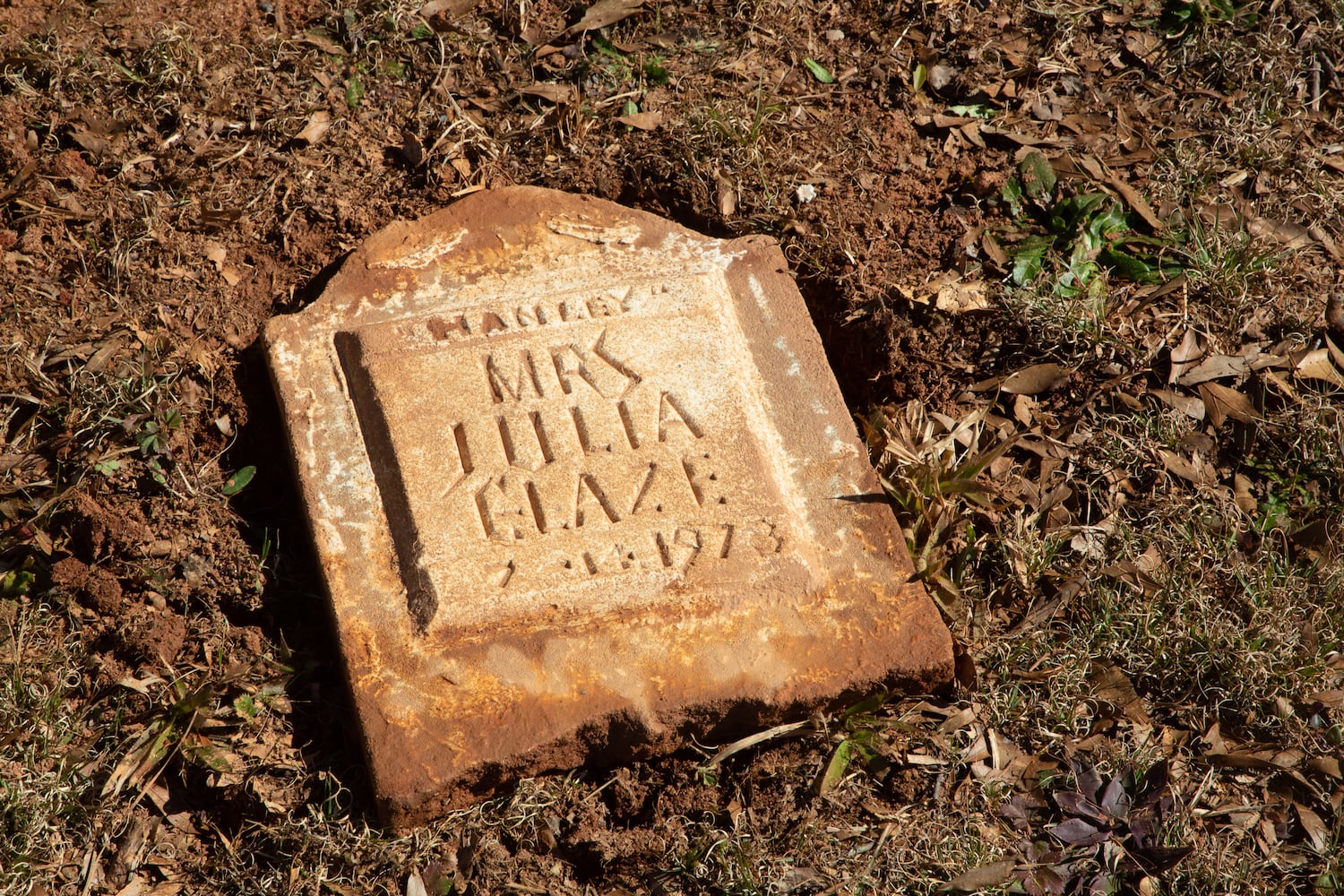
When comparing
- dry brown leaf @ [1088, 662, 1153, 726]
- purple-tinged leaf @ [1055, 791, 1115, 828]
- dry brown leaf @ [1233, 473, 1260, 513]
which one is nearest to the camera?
purple-tinged leaf @ [1055, 791, 1115, 828]

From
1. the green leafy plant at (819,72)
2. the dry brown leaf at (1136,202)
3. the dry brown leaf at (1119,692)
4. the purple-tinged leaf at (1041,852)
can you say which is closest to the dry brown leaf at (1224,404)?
the dry brown leaf at (1136,202)

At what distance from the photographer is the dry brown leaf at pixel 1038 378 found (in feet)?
8.27

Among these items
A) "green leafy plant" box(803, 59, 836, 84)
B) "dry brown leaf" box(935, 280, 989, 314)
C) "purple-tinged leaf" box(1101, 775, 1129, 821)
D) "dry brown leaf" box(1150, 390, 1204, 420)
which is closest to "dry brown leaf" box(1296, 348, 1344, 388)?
"dry brown leaf" box(1150, 390, 1204, 420)

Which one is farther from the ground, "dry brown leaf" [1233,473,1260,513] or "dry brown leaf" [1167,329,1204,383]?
"dry brown leaf" [1167,329,1204,383]

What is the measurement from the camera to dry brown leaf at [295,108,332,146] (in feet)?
9.00

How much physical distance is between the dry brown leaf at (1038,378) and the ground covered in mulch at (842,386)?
1cm

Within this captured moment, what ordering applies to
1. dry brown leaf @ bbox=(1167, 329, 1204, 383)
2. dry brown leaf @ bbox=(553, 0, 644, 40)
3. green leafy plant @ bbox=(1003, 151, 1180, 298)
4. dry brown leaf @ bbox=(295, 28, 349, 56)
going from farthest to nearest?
dry brown leaf @ bbox=(553, 0, 644, 40)
dry brown leaf @ bbox=(295, 28, 349, 56)
green leafy plant @ bbox=(1003, 151, 1180, 298)
dry brown leaf @ bbox=(1167, 329, 1204, 383)

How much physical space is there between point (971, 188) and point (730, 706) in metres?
1.56

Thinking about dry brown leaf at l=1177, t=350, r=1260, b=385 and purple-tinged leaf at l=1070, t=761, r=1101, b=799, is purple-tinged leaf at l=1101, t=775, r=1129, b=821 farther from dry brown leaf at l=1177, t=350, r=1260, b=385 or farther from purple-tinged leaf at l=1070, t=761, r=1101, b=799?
dry brown leaf at l=1177, t=350, r=1260, b=385

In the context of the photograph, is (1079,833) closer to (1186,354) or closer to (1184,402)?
(1184,402)

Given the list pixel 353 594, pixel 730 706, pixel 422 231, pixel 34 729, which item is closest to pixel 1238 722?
pixel 730 706

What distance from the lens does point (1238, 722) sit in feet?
7.14

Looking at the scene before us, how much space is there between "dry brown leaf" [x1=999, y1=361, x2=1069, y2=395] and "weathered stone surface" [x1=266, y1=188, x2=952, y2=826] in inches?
21.0

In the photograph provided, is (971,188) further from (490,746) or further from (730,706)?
(490,746)
